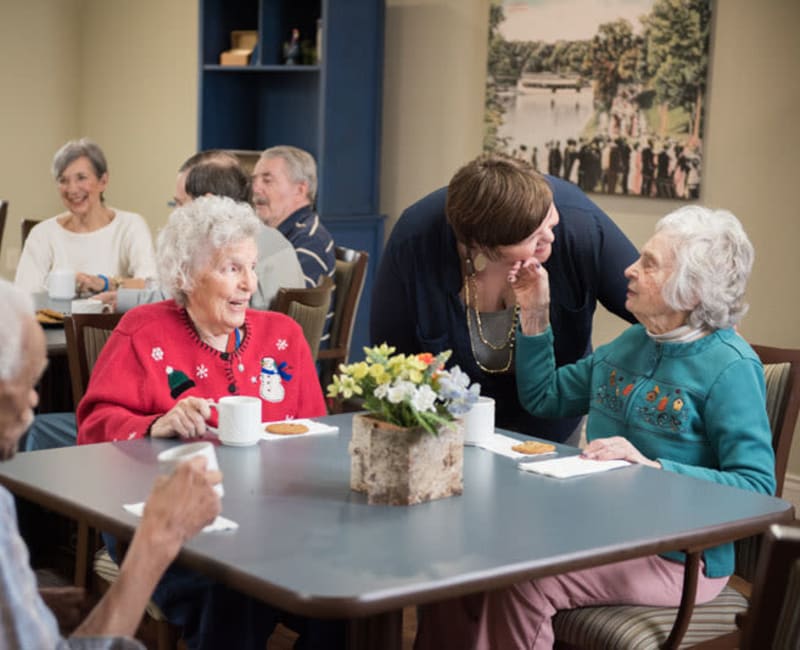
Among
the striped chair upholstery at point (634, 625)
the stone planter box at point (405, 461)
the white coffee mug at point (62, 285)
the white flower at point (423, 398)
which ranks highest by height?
the white flower at point (423, 398)

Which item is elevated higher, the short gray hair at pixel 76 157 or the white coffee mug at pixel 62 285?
the short gray hair at pixel 76 157

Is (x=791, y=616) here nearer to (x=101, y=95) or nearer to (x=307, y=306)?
(x=307, y=306)

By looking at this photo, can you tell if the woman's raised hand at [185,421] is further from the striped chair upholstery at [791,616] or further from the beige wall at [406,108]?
the beige wall at [406,108]

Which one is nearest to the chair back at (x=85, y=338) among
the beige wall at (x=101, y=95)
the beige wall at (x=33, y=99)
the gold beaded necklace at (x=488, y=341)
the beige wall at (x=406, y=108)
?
the gold beaded necklace at (x=488, y=341)

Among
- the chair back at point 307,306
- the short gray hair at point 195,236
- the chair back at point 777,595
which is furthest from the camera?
the chair back at point 307,306

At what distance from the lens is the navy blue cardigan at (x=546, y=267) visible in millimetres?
2953

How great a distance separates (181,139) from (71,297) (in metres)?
3.05

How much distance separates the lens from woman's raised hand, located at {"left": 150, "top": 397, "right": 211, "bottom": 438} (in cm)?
249

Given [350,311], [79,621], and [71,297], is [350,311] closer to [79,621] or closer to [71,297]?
[71,297]

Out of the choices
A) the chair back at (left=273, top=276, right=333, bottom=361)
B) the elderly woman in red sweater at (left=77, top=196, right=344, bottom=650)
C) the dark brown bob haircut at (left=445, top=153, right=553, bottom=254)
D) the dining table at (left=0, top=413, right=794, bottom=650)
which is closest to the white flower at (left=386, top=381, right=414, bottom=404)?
the dining table at (left=0, top=413, right=794, bottom=650)

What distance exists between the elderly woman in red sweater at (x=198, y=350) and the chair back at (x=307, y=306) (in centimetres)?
67

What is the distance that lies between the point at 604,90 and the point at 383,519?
356cm

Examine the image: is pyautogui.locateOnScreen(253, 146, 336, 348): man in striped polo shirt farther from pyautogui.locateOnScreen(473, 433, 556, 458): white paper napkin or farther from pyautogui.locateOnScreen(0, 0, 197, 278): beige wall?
pyautogui.locateOnScreen(0, 0, 197, 278): beige wall

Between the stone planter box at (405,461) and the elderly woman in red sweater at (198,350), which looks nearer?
the stone planter box at (405,461)
